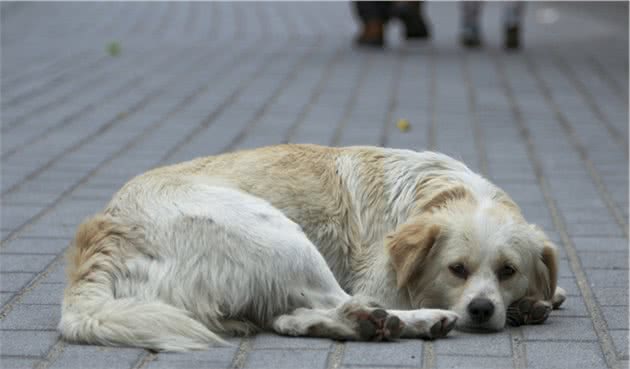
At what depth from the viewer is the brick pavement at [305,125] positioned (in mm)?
4559

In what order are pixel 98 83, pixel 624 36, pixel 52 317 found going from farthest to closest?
pixel 624 36 → pixel 98 83 → pixel 52 317

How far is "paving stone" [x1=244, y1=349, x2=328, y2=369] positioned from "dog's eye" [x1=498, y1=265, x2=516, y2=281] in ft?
2.83

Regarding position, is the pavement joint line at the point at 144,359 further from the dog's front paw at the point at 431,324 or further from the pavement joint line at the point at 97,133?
the pavement joint line at the point at 97,133

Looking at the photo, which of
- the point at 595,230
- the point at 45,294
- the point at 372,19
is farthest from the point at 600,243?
the point at 372,19

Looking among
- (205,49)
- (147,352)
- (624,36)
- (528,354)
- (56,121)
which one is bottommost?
(624,36)

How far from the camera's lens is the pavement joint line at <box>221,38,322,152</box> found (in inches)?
373

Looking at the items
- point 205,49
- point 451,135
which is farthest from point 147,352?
point 205,49

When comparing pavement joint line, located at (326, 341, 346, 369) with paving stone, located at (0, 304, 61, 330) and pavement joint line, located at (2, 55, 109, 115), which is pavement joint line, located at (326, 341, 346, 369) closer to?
paving stone, located at (0, 304, 61, 330)

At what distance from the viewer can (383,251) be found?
200 inches

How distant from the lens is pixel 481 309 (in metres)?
4.66

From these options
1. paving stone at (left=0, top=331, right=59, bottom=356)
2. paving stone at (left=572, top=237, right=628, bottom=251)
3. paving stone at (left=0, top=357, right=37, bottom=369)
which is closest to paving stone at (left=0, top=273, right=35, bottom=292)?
paving stone at (left=0, top=331, right=59, bottom=356)

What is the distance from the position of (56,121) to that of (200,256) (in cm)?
613

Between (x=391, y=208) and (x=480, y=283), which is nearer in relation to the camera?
(x=480, y=283)

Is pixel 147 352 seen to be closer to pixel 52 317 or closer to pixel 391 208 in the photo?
pixel 52 317
